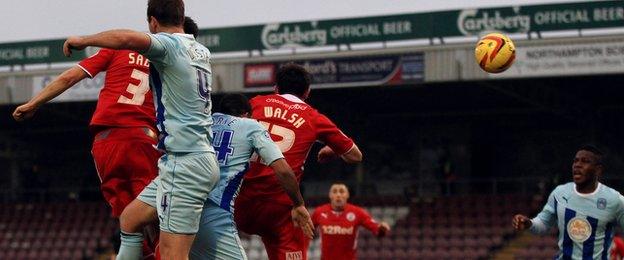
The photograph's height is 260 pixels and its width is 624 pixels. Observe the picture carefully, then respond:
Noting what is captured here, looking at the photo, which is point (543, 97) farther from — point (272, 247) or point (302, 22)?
point (272, 247)

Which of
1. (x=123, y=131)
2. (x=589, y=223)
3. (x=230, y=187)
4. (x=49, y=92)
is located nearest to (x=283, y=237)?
(x=230, y=187)

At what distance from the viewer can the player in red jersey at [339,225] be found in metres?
17.0

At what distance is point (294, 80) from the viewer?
886cm

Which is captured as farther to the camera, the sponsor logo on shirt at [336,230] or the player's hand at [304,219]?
the sponsor logo on shirt at [336,230]

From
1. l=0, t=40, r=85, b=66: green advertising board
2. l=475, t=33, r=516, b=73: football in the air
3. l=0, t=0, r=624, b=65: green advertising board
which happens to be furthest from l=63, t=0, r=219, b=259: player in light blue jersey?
l=0, t=40, r=85, b=66: green advertising board

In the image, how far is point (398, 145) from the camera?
3241cm

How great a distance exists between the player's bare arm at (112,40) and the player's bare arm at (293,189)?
147 centimetres

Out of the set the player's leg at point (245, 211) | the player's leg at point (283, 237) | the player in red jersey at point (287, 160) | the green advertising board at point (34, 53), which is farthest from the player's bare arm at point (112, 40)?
the green advertising board at point (34, 53)

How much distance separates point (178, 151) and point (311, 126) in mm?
2032

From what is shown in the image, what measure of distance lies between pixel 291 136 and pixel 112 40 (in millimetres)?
2729

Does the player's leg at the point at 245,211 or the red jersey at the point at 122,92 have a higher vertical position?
the red jersey at the point at 122,92

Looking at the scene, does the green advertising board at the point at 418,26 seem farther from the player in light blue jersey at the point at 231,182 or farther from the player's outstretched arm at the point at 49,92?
the player's outstretched arm at the point at 49,92

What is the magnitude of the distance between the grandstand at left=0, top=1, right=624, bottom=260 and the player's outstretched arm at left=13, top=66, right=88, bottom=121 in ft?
57.4

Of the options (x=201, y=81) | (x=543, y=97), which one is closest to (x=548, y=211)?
(x=201, y=81)
